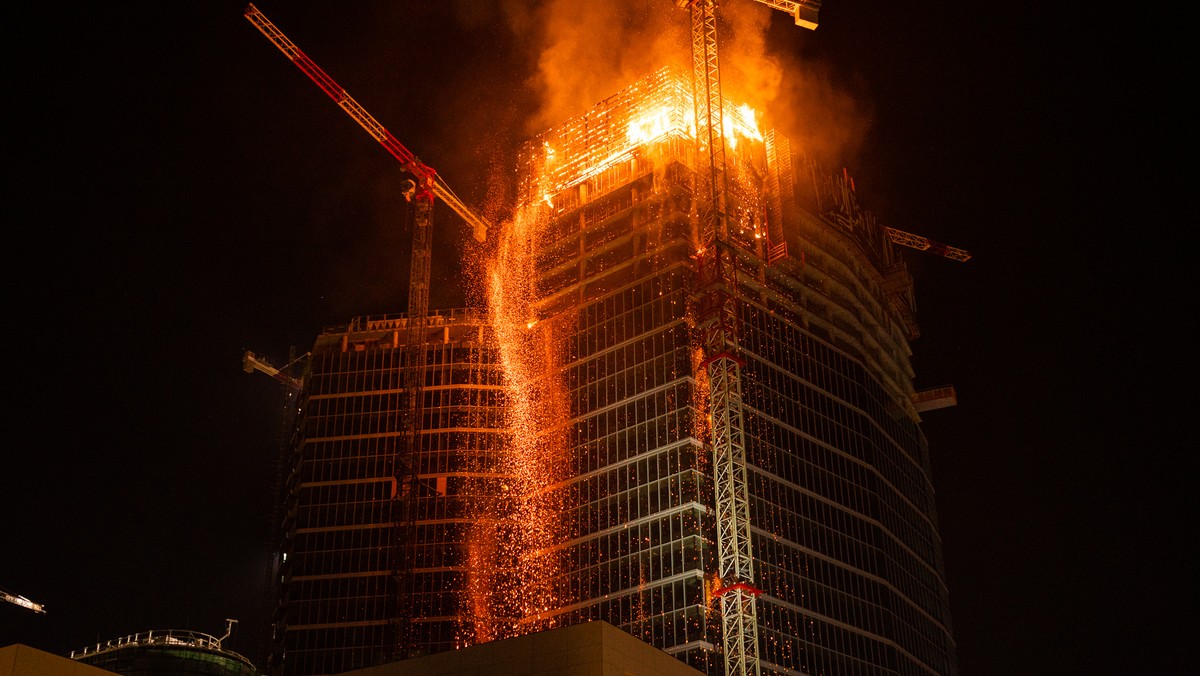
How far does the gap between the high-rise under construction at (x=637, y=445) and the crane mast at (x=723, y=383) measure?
20.5 ft

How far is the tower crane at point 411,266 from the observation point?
12419 centimetres

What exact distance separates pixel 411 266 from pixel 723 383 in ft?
194

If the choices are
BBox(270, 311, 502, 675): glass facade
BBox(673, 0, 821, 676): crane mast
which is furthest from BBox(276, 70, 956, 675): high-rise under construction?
BBox(673, 0, 821, 676): crane mast

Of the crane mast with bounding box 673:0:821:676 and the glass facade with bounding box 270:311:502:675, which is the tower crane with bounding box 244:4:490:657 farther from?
the crane mast with bounding box 673:0:821:676

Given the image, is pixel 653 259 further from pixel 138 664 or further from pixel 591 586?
pixel 138 664

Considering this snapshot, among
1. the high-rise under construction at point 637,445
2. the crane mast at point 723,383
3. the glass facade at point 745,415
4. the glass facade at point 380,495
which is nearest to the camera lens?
the crane mast at point 723,383

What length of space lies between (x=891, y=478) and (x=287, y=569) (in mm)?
58640

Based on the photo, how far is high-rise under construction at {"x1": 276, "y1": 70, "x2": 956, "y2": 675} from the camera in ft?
355

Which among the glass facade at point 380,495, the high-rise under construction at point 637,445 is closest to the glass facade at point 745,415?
the high-rise under construction at point 637,445

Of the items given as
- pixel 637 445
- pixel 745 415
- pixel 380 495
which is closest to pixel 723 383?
pixel 637 445

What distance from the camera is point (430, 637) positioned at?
120m

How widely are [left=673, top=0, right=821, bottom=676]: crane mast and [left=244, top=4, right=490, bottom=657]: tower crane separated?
120ft

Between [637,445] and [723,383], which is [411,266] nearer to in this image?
[637,445]

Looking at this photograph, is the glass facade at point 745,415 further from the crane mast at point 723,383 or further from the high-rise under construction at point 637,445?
the crane mast at point 723,383
